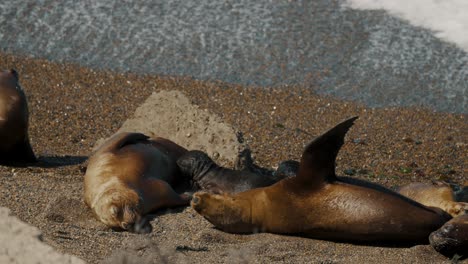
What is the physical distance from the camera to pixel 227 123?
877 cm

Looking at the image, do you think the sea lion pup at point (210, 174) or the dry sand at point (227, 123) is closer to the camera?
the dry sand at point (227, 123)

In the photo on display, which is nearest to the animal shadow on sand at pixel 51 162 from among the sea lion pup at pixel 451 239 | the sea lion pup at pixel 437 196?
the sea lion pup at pixel 437 196

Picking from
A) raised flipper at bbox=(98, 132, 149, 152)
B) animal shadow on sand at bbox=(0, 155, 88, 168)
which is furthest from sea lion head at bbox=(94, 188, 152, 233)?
animal shadow on sand at bbox=(0, 155, 88, 168)

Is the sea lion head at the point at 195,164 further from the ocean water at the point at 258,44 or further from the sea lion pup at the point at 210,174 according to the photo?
the ocean water at the point at 258,44

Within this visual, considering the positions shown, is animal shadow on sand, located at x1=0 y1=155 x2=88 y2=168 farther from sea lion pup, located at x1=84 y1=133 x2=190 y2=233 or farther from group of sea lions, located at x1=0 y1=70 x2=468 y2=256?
group of sea lions, located at x1=0 y1=70 x2=468 y2=256

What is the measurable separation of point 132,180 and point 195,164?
83 centimetres

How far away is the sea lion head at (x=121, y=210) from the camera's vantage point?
659 centimetres

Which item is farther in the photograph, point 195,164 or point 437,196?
point 195,164

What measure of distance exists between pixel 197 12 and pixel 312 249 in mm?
8056

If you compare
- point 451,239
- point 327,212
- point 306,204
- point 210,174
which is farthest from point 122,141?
point 451,239

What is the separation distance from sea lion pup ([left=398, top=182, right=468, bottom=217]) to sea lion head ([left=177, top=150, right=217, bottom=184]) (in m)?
1.48

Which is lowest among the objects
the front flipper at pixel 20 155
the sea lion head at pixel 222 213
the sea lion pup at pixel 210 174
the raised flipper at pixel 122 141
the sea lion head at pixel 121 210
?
the front flipper at pixel 20 155

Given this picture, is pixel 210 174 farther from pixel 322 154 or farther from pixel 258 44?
pixel 258 44

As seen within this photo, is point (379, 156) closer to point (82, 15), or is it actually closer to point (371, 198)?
point (371, 198)
